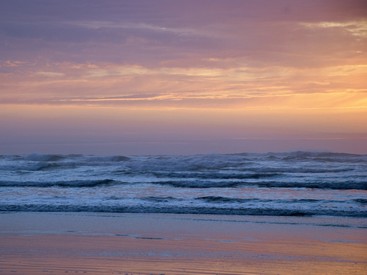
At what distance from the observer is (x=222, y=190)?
18453 millimetres

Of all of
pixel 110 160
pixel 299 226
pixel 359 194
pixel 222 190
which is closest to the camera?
pixel 299 226

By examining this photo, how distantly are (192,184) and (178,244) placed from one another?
9771 mm

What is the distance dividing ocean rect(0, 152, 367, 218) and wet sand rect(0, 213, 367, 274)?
107 centimetres

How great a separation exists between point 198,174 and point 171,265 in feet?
49.2

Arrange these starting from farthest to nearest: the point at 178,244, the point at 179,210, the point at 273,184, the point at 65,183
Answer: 1. the point at 65,183
2. the point at 273,184
3. the point at 179,210
4. the point at 178,244

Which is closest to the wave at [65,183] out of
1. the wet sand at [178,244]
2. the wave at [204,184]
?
the wave at [204,184]

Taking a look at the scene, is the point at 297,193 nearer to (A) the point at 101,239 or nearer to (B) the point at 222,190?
(B) the point at 222,190

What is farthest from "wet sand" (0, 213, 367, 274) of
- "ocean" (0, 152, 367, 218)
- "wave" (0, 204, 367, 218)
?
"ocean" (0, 152, 367, 218)

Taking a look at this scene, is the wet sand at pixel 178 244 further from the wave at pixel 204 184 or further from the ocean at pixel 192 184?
the wave at pixel 204 184

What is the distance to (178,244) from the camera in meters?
10.0

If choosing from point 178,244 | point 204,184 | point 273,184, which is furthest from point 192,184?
point 178,244

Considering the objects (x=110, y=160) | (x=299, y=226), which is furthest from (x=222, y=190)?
(x=110, y=160)

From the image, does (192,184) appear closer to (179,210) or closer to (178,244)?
(179,210)

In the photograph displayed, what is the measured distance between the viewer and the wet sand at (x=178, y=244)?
8359 mm
